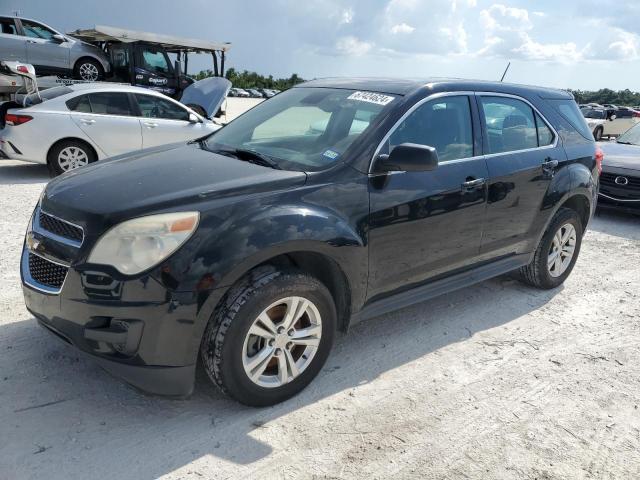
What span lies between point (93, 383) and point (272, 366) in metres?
1.04

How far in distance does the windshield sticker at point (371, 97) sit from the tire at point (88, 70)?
12.7 m

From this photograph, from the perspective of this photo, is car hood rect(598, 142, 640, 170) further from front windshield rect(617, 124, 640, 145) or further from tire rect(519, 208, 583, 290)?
tire rect(519, 208, 583, 290)

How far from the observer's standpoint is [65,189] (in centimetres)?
311

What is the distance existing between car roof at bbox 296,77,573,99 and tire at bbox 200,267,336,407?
150cm

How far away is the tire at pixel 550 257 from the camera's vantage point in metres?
4.91

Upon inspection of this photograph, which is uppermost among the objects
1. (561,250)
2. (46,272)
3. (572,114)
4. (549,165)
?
(572,114)

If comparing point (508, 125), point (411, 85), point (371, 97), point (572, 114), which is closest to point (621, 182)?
point (572, 114)

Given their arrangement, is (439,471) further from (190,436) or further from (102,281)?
(102,281)

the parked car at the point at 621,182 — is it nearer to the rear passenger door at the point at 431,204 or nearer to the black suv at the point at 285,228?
the black suv at the point at 285,228

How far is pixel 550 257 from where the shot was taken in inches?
199

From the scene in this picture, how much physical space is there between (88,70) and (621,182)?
12640mm

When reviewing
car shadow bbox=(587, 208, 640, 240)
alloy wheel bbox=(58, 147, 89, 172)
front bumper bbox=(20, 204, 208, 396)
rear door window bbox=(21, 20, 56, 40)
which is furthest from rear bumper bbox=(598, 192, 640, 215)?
rear door window bbox=(21, 20, 56, 40)

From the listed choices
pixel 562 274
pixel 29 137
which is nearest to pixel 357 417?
Result: pixel 562 274

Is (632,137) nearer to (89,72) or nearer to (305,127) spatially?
(305,127)
